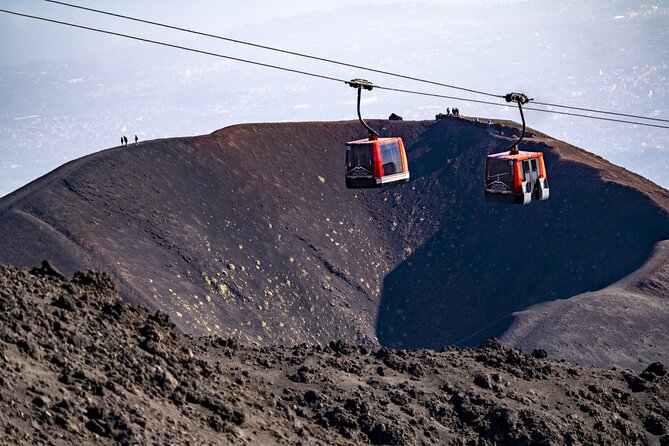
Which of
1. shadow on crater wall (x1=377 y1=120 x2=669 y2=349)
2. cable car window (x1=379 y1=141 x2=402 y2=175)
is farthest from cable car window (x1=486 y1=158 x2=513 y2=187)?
shadow on crater wall (x1=377 y1=120 x2=669 y2=349)

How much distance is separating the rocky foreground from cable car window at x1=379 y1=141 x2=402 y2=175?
7.03 meters

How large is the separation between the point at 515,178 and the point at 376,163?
201 inches

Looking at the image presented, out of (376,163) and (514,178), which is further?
(376,163)

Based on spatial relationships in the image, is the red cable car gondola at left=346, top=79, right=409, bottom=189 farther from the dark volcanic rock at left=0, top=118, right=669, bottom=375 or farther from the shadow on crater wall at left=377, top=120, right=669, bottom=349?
the shadow on crater wall at left=377, top=120, right=669, bottom=349

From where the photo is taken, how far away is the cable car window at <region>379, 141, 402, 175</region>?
4191 cm

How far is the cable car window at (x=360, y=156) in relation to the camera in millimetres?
41938

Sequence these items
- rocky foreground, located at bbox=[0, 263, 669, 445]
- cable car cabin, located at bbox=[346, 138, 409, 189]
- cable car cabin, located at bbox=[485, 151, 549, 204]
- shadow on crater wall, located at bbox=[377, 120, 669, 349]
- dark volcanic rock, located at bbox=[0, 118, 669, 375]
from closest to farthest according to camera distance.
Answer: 1. rocky foreground, located at bbox=[0, 263, 669, 445]
2. cable car cabin, located at bbox=[485, 151, 549, 204]
3. cable car cabin, located at bbox=[346, 138, 409, 189]
4. dark volcanic rock, located at bbox=[0, 118, 669, 375]
5. shadow on crater wall, located at bbox=[377, 120, 669, 349]

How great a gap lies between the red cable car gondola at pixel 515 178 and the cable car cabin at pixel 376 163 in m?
3.21

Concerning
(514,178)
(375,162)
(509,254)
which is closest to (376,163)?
(375,162)

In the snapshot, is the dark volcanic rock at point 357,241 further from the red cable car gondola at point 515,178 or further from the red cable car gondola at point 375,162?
the red cable car gondola at point 515,178

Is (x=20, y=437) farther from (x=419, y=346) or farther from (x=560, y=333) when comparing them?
(x=419, y=346)

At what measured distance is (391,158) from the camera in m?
42.3

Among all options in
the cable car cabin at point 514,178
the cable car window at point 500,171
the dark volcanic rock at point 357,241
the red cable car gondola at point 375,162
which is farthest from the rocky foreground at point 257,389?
the dark volcanic rock at point 357,241

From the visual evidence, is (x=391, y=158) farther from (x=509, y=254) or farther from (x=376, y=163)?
(x=509, y=254)
